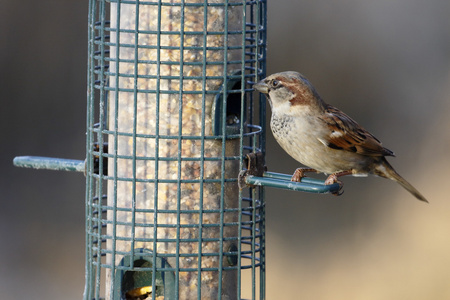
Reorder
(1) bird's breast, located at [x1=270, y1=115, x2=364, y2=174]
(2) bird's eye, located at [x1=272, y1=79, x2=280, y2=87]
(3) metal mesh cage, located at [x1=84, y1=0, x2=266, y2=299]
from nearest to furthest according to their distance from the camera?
(3) metal mesh cage, located at [x1=84, y1=0, x2=266, y2=299] → (2) bird's eye, located at [x1=272, y1=79, x2=280, y2=87] → (1) bird's breast, located at [x1=270, y1=115, x2=364, y2=174]

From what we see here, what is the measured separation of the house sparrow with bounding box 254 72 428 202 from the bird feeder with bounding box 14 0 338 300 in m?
0.22

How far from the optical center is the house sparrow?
661cm

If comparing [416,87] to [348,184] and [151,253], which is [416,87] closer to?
[348,184]

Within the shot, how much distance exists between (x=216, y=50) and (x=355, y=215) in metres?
5.71

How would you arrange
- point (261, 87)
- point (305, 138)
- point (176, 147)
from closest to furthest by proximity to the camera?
point (176, 147), point (261, 87), point (305, 138)

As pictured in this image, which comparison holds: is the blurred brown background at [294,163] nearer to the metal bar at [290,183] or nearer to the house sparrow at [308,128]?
the house sparrow at [308,128]

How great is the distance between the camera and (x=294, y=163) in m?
12.2

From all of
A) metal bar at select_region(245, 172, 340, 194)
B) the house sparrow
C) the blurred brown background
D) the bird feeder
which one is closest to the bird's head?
the house sparrow

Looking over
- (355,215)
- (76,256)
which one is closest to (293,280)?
(355,215)

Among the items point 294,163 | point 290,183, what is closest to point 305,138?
point 290,183

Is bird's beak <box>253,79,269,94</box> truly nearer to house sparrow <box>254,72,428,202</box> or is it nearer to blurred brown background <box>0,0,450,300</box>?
house sparrow <box>254,72,428,202</box>

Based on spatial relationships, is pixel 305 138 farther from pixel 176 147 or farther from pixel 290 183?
pixel 176 147

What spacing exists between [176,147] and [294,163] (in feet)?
19.7

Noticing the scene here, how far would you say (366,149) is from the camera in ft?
23.1
